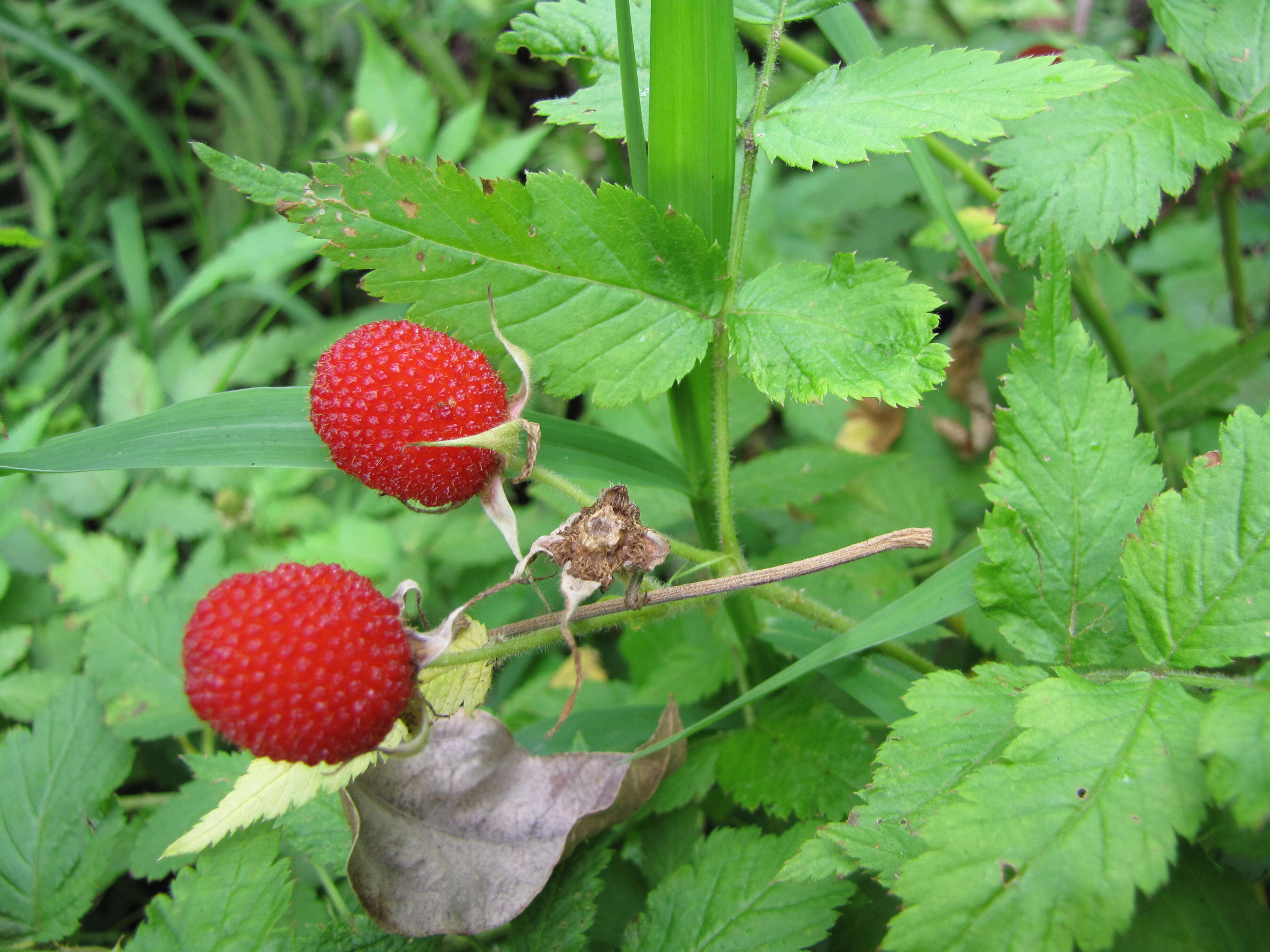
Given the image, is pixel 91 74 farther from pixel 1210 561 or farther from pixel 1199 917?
pixel 1199 917

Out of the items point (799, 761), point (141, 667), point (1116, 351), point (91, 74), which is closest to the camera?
point (799, 761)

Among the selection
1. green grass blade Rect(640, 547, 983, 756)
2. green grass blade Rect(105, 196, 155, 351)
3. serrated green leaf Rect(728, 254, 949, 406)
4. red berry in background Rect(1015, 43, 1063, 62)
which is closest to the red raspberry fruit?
serrated green leaf Rect(728, 254, 949, 406)

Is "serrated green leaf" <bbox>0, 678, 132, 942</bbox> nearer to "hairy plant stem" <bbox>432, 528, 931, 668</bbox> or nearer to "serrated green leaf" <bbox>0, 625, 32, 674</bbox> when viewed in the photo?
"serrated green leaf" <bbox>0, 625, 32, 674</bbox>

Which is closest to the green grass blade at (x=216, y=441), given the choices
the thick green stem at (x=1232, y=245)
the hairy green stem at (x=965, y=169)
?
the hairy green stem at (x=965, y=169)

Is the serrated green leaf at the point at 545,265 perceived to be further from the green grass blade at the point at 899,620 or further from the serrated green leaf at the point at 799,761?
the serrated green leaf at the point at 799,761

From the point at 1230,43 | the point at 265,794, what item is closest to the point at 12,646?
the point at 265,794

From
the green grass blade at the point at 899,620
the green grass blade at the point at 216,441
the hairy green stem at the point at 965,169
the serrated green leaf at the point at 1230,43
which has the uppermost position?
the serrated green leaf at the point at 1230,43
